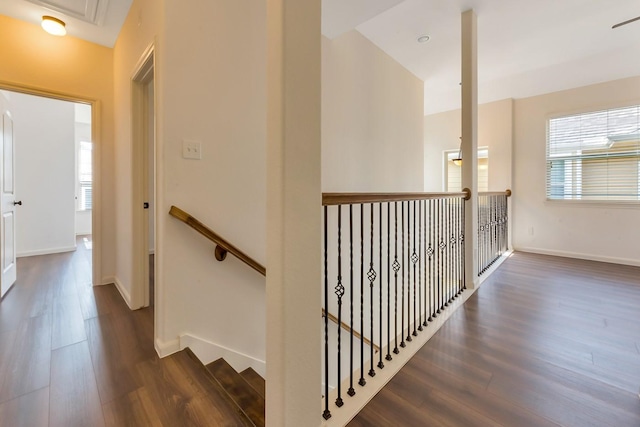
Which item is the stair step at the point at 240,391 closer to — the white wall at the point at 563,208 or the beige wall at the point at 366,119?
the beige wall at the point at 366,119

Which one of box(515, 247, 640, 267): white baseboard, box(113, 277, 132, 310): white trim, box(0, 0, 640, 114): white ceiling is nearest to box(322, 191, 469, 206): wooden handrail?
box(0, 0, 640, 114): white ceiling

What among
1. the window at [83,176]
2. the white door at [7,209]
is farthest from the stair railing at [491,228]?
the window at [83,176]

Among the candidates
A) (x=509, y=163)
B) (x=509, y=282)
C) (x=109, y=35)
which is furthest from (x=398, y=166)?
(x=109, y=35)

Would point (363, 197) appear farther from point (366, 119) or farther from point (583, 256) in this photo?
point (583, 256)

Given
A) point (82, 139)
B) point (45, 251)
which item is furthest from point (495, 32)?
point (82, 139)

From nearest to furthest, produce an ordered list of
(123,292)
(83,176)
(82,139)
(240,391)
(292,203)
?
1. (292,203)
2. (240,391)
3. (123,292)
4. (82,139)
5. (83,176)

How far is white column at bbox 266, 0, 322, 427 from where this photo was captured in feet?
3.00

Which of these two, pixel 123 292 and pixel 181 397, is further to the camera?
pixel 123 292

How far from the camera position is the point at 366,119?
323 centimetres

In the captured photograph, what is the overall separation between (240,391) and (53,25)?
350 cm

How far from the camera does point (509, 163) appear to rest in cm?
463

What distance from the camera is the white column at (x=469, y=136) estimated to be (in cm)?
278

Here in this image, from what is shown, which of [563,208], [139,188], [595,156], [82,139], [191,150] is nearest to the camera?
[191,150]

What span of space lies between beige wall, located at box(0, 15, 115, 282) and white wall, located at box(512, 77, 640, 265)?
6.00 m
